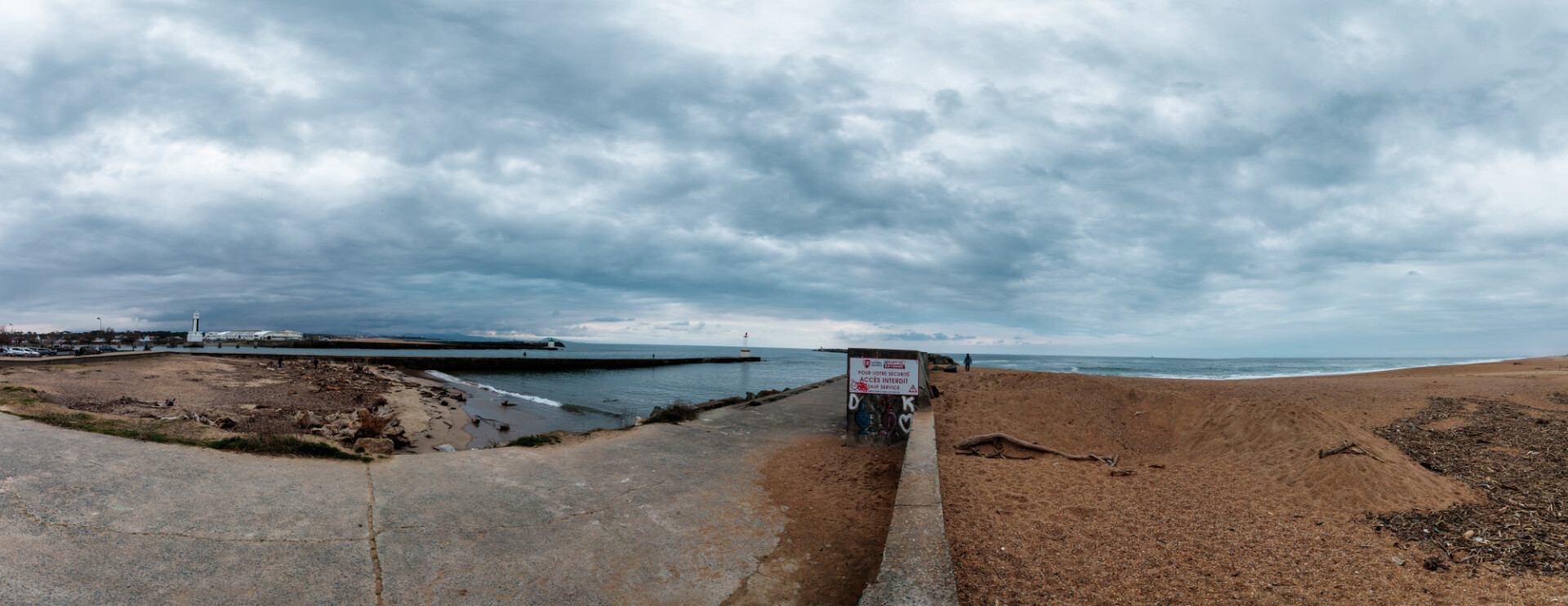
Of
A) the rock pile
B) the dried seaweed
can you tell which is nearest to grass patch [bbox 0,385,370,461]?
the rock pile

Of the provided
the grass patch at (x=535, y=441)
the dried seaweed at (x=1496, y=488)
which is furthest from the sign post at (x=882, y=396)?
the dried seaweed at (x=1496, y=488)

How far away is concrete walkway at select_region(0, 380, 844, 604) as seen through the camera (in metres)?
3.55

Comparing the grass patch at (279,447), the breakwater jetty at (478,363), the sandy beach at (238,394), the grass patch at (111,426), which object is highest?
the grass patch at (111,426)

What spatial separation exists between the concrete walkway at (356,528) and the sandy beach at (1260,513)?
7.28 feet

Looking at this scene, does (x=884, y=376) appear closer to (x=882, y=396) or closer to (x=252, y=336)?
(x=882, y=396)

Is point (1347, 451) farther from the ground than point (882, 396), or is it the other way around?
point (882, 396)

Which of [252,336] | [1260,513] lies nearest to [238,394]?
[1260,513]

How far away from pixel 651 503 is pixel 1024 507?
350cm

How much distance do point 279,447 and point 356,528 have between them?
2.91 meters

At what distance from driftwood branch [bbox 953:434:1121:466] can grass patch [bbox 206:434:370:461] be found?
7335 mm

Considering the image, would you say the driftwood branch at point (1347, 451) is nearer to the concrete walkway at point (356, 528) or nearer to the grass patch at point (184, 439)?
the concrete walkway at point (356, 528)

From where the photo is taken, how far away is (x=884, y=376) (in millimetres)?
9102

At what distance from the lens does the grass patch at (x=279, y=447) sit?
6340 mm

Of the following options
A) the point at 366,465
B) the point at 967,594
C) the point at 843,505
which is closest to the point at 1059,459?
the point at 843,505
